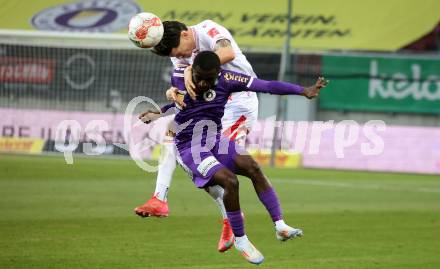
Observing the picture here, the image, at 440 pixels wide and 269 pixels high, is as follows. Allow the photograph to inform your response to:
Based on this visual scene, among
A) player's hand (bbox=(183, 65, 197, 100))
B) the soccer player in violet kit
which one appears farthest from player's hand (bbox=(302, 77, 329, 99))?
player's hand (bbox=(183, 65, 197, 100))

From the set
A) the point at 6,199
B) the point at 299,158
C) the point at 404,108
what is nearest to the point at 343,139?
the point at 299,158

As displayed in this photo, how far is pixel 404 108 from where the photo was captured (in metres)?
33.0

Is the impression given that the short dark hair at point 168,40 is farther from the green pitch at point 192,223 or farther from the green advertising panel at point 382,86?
the green advertising panel at point 382,86

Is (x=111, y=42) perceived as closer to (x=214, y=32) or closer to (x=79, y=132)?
(x=79, y=132)

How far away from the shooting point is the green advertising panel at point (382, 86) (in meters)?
32.9

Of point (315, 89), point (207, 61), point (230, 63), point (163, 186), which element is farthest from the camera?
point (163, 186)

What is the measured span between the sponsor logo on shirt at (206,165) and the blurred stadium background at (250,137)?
122cm

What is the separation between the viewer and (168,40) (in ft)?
34.8

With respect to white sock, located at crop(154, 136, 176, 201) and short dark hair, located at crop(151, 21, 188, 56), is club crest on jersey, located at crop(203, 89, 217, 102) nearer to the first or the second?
short dark hair, located at crop(151, 21, 188, 56)

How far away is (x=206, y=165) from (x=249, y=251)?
1.00 m

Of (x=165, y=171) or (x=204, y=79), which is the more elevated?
(x=204, y=79)

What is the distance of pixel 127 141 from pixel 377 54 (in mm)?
9586

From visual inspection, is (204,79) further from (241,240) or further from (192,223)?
(192,223)

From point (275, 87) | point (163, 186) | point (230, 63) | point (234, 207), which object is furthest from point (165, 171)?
point (275, 87)
